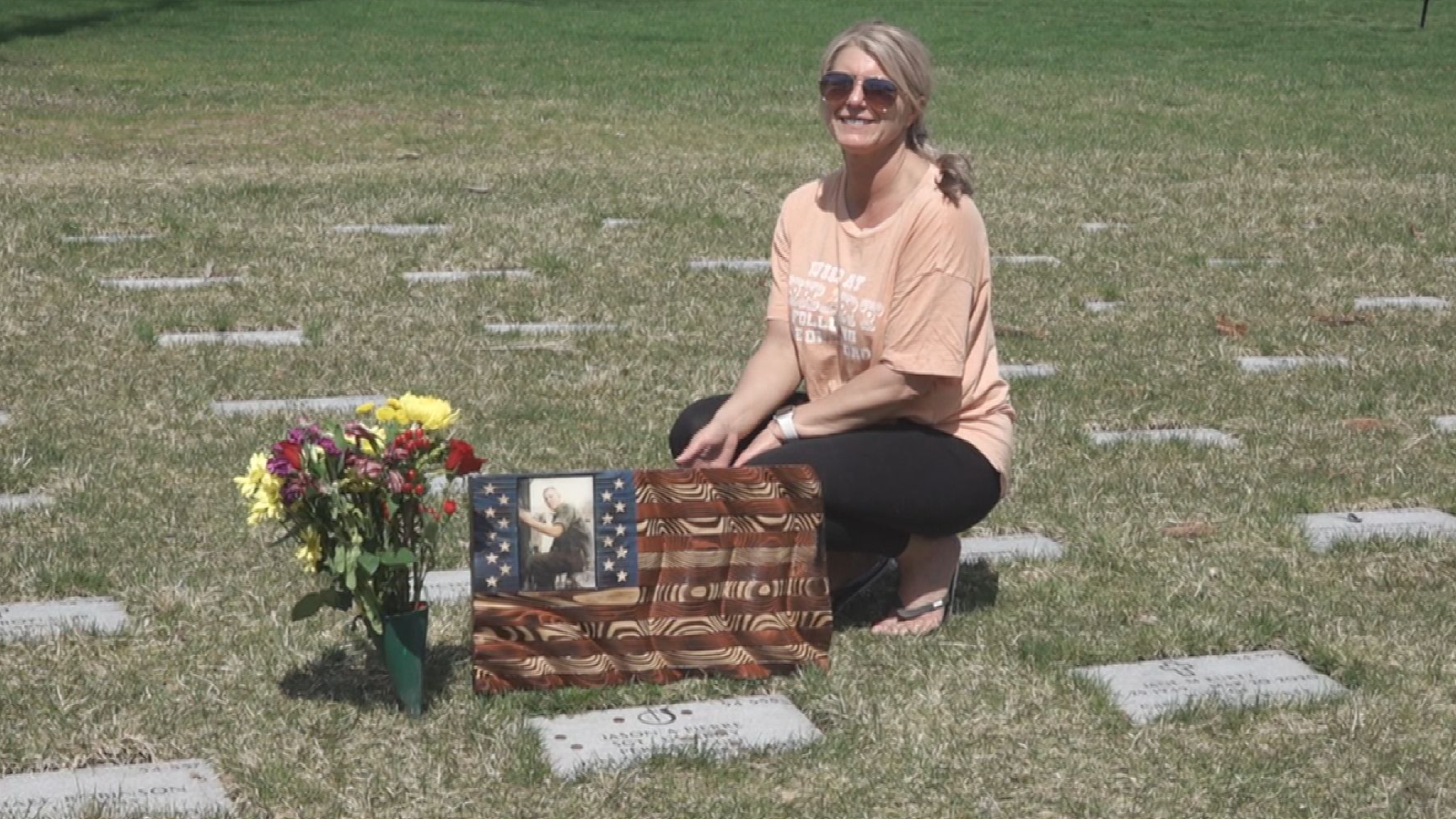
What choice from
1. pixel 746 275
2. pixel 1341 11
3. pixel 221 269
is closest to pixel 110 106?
pixel 221 269

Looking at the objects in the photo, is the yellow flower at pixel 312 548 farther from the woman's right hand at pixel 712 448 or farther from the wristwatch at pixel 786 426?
the wristwatch at pixel 786 426

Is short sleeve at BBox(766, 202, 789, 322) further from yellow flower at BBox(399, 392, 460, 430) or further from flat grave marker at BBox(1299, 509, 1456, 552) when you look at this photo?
flat grave marker at BBox(1299, 509, 1456, 552)

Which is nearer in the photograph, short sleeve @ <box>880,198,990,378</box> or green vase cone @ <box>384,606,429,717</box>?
green vase cone @ <box>384,606,429,717</box>

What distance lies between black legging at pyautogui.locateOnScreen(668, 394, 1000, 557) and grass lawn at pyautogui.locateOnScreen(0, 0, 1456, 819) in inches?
10.5

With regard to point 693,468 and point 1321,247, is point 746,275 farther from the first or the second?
point 693,468

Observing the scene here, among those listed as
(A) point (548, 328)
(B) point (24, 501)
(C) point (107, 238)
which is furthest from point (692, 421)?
(C) point (107, 238)

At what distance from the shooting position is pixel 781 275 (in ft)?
15.8

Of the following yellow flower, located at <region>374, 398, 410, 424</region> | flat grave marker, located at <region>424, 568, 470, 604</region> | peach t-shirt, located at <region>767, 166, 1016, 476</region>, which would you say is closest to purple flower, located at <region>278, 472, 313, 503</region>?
yellow flower, located at <region>374, 398, 410, 424</region>

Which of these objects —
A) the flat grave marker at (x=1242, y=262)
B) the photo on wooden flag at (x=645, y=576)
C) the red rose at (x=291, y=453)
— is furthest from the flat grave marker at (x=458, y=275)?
the red rose at (x=291, y=453)

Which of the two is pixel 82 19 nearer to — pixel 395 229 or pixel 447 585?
pixel 395 229

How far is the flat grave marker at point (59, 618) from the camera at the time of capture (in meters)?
4.44

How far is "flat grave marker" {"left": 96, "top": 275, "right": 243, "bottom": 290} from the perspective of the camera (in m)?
8.16

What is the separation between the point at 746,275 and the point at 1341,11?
21.1 m

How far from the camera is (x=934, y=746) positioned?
3.94 metres
